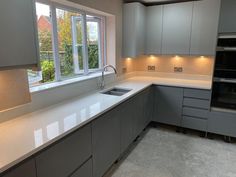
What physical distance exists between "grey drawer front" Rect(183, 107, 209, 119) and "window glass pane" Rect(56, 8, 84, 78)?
192cm

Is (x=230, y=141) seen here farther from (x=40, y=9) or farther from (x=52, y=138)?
(x=40, y=9)

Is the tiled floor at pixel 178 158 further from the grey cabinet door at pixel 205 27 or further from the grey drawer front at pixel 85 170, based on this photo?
the grey cabinet door at pixel 205 27

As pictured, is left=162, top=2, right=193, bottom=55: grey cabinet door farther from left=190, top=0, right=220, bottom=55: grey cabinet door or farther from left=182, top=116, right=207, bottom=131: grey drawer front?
left=182, top=116, right=207, bottom=131: grey drawer front

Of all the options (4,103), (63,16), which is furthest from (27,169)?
Answer: (63,16)

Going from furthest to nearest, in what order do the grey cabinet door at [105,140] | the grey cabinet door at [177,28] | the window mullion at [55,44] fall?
1. the grey cabinet door at [177,28]
2. the window mullion at [55,44]
3. the grey cabinet door at [105,140]

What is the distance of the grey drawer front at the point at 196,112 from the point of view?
9.85ft

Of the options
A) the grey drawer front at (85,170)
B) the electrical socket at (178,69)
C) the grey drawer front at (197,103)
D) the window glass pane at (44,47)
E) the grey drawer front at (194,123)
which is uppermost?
the window glass pane at (44,47)

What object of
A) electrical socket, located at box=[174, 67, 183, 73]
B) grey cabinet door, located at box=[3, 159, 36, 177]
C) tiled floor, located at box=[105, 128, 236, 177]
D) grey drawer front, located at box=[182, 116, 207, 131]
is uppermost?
electrical socket, located at box=[174, 67, 183, 73]

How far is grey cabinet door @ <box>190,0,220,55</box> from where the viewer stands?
2.94 m

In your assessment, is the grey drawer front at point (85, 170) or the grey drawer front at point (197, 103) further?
the grey drawer front at point (197, 103)

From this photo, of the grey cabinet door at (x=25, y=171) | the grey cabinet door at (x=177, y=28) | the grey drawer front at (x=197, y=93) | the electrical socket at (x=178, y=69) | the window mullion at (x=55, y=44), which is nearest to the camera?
the grey cabinet door at (x=25, y=171)

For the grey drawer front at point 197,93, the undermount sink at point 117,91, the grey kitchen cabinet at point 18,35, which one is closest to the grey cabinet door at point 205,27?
the grey drawer front at point 197,93

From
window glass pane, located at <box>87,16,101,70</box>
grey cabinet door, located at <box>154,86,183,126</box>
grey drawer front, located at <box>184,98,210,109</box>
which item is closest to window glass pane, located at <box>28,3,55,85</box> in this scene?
window glass pane, located at <box>87,16,101,70</box>

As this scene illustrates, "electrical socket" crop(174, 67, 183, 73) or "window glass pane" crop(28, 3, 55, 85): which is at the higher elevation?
"window glass pane" crop(28, 3, 55, 85)
